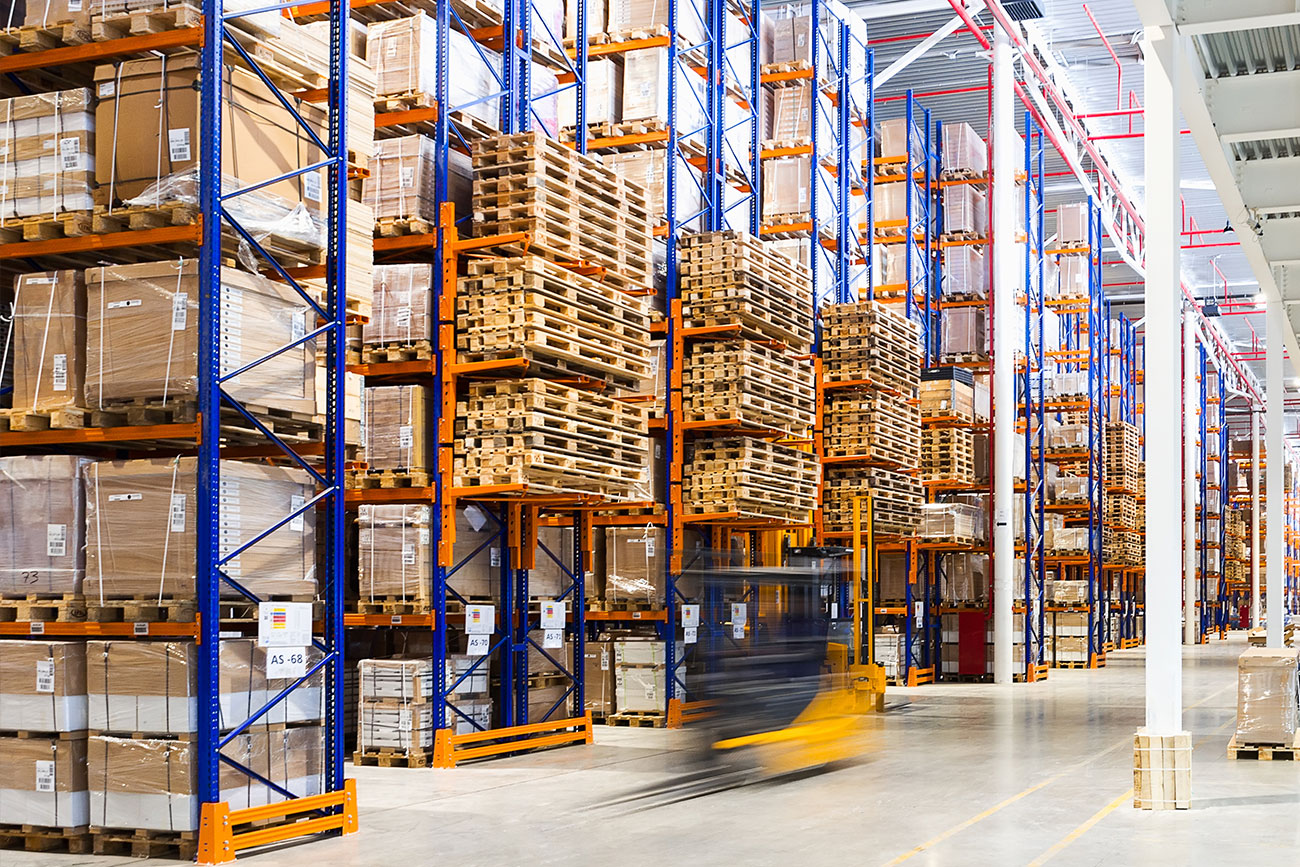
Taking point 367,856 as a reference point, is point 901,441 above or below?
above

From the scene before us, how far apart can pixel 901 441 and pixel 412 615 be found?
9290 millimetres

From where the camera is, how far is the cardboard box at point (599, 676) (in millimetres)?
14633

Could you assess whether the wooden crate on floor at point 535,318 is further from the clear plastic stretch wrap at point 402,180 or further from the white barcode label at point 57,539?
the white barcode label at point 57,539

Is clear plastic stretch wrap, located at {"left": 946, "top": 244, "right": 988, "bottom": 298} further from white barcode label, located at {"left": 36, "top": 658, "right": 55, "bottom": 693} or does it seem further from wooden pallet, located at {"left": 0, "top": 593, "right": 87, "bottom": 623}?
white barcode label, located at {"left": 36, "top": 658, "right": 55, "bottom": 693}

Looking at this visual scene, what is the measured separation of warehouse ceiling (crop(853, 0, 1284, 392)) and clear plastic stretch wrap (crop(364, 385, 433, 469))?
620 cm

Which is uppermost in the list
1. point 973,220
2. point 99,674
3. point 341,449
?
point 973,220

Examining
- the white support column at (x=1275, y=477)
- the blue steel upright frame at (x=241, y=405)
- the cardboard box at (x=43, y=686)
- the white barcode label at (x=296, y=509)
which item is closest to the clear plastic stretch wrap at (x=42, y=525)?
the cardboard box at (x=43, y=686)

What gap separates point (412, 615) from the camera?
37.6 feet

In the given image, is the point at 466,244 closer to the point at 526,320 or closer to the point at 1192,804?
the point at 526,320

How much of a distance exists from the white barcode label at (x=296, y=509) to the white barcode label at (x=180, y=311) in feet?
4.00

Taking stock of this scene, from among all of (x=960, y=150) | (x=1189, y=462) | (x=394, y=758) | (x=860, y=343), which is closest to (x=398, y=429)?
(x=394, y=758)

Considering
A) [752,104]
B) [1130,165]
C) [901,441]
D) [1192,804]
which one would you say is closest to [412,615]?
[1192,804]

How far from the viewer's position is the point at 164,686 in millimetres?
7594

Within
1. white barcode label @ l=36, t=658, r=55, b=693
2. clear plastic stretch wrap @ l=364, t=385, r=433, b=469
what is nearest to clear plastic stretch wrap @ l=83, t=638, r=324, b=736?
white barcode label @ l=36, t=658, r=55, b=693
